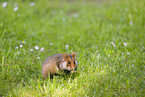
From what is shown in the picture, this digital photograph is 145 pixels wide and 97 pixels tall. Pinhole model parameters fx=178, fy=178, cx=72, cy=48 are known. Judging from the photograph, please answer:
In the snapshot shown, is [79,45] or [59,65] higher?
[59,65]

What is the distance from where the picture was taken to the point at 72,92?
111 inches

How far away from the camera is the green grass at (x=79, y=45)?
9.62ft

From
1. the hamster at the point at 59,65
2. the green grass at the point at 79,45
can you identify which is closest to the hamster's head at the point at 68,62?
the hamster at the point at 59,65

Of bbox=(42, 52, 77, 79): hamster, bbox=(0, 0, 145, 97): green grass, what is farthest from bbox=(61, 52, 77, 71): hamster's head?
bbox=(0, 0, 145, 97): green grass

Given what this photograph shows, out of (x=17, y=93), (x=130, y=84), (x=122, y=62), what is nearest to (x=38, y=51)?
(x=17, y=93)

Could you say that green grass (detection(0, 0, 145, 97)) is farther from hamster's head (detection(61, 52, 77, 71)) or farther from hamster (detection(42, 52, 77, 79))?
hamster's head (detection(61, 52, 77, 71))

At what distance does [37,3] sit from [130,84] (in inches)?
190

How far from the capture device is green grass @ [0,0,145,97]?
2932 mm

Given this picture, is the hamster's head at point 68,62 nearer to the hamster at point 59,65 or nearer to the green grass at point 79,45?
the hamster at point 59,65

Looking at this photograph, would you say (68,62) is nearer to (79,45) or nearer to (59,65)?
(59,65)

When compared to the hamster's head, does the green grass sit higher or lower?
lower

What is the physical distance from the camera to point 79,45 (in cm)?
444

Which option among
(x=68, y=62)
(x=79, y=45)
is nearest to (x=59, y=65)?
(x=68, y=62)

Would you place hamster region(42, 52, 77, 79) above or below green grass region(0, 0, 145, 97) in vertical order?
above
